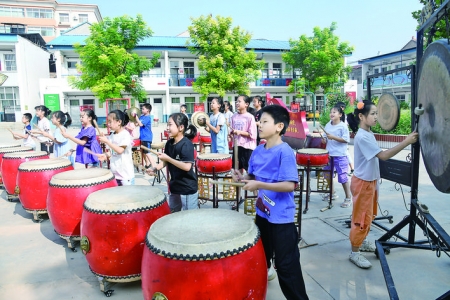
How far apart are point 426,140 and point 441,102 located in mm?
426

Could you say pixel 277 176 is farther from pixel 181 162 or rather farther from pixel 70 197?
pixel 70 197

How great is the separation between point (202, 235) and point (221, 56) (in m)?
21.7

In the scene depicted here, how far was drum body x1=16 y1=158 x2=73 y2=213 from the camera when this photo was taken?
4.78 m

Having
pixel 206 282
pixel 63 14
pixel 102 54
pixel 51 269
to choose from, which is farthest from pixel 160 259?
pixel 63 14

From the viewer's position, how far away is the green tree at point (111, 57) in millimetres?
20734

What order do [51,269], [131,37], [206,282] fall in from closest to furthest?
[206,282]
[51,269]
[131,37]

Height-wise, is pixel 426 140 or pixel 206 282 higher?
pixel 426 140

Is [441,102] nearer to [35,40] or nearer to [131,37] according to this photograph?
[131,37]

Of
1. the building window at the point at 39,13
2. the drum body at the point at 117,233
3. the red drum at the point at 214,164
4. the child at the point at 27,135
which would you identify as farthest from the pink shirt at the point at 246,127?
the building window at the point at 39,13

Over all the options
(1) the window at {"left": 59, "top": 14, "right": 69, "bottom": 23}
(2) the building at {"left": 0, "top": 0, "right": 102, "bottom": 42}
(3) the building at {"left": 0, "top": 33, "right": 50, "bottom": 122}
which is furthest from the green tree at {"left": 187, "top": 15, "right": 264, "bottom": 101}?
(1) the window at {"left": 59, "top": 14, "right": 69, "bottom": 23}

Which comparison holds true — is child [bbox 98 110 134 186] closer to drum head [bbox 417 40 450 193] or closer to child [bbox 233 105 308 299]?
child [bbox 233 105 308 299]

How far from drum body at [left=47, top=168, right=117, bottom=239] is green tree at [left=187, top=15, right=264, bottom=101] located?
19.7 metres

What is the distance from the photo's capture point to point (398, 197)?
5.82 meters

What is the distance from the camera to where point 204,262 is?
2061mm
